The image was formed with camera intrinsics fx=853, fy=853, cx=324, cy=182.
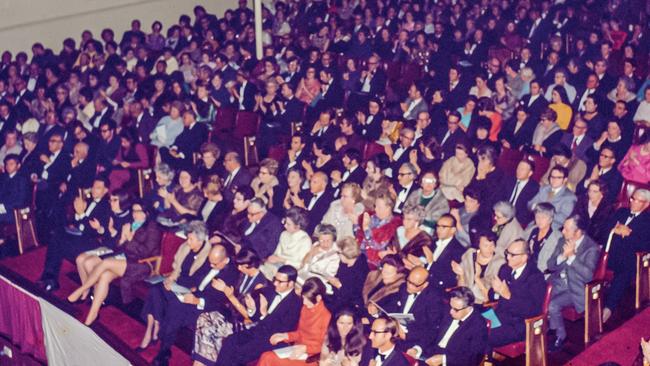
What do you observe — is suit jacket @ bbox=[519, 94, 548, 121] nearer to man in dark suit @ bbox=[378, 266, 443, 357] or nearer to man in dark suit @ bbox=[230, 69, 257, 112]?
man in dark suit @ bbox=[230, 69, 257, 112]

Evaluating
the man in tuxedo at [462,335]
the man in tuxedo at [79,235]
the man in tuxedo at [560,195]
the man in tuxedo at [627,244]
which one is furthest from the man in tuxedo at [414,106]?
the man in tuxedo at [462,335]

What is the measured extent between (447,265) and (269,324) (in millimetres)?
1663

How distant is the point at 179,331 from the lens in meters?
7.81

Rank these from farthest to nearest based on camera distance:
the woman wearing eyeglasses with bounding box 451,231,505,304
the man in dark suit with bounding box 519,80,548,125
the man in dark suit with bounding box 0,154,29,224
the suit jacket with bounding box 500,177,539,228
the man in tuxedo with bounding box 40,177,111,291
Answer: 1. the man in dark suit with bounding box 519,80,548,125
2. the man in dark suit with bounding box 0,154,29,224
3. the man in tuxedo with bounding box 40,177,111,291
4. the suit jacket with bounding box 500,177,539,228
5. the woman wearing eyeglasses with bounding box 451,231,505,304

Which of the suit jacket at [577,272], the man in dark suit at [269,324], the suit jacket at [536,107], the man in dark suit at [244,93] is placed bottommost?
the man in dark suit at [269,324]

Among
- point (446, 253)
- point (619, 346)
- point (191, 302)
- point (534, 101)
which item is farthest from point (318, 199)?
point (534, 101)

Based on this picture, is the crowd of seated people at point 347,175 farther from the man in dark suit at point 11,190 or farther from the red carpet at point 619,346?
the red carpet at point 619,346

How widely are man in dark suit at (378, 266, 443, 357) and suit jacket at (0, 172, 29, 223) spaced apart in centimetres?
503

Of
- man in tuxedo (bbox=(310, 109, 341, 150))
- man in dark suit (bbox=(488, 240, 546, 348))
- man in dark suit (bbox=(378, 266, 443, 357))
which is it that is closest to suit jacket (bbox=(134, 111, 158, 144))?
man in tuxedo (bbox=(310, 109, 341, 150))

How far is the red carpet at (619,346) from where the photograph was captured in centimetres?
710

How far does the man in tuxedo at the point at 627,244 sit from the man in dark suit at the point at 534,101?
3220mm

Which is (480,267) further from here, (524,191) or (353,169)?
(353,169)

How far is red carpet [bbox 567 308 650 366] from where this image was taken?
7098 mm

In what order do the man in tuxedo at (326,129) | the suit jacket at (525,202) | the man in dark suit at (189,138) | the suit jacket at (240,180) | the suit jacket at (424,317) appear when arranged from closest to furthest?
the suit jacket at (424,317) < the suit jacket at (525,202) < the suit jacket at (240,180) < the man in tuxedo at (326,129) < the man in dark suit at (189,138)
